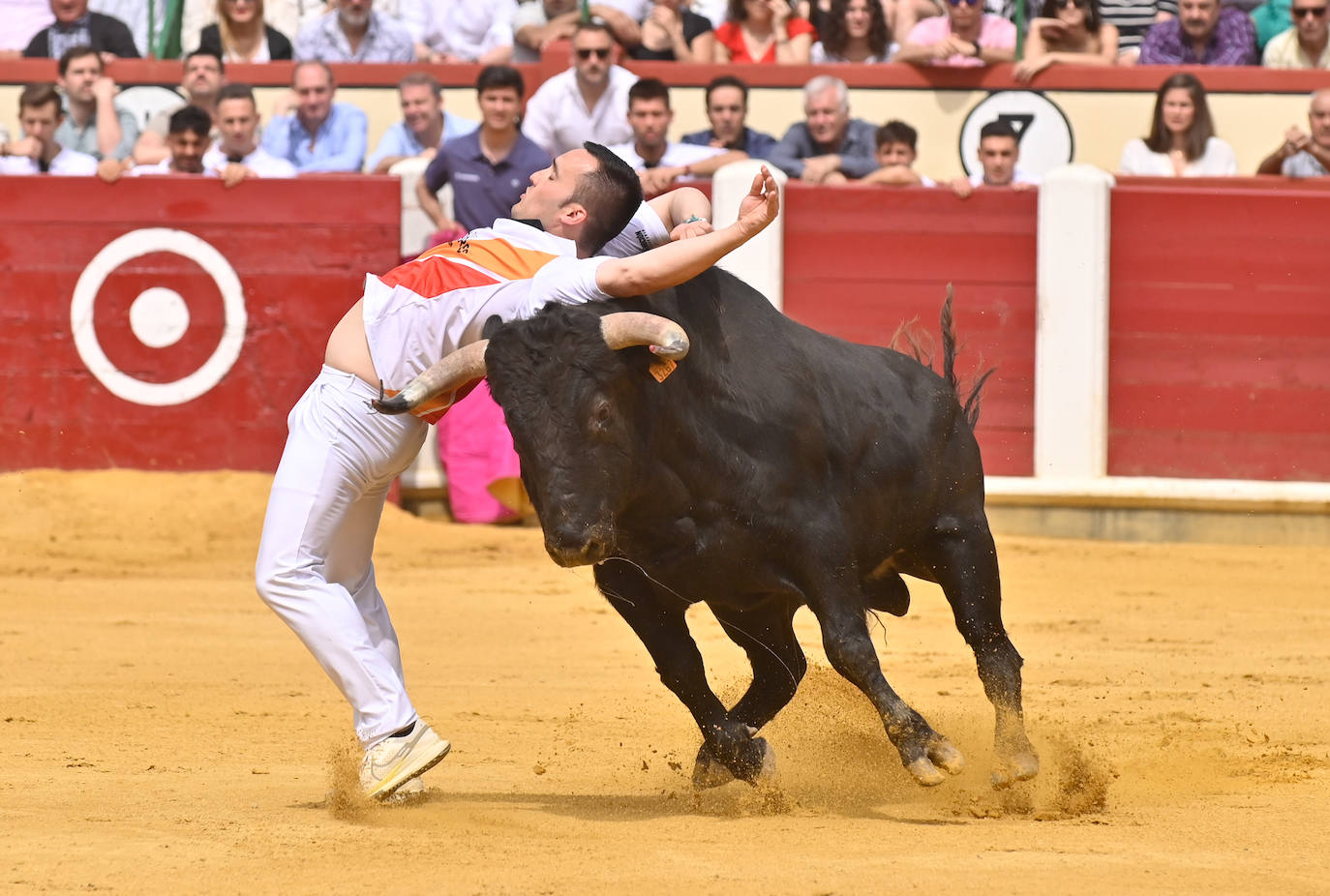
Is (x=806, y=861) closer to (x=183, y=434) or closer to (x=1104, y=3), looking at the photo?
(x=183, y=434)

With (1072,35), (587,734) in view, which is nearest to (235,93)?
(1072,35)

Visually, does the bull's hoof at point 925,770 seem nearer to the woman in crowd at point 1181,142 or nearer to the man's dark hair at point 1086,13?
the woman in crowd at point 1181,142

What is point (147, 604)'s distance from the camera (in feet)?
23.7

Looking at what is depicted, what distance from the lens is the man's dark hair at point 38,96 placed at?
9.00 metres

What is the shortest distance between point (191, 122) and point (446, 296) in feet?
16.9

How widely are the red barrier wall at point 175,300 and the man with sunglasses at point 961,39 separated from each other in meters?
2.66

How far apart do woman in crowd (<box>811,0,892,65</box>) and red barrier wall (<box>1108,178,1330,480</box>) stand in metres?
1.58

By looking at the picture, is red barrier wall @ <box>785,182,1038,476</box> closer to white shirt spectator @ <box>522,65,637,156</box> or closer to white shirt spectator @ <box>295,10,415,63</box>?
white shirt spectator @ <box>522,65,637,156</box>

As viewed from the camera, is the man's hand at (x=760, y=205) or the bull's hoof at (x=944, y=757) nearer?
the man's hand at (x=760, y=205)

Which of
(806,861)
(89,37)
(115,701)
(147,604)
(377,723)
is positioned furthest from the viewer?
(89,37)

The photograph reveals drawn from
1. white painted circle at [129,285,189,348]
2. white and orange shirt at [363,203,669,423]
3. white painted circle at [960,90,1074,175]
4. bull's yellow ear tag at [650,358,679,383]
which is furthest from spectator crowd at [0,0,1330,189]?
bull's yellow ear tag at [650,358,679,383]

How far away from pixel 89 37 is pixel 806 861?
26.4 feet

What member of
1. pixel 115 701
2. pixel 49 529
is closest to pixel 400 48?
pixel 49 529

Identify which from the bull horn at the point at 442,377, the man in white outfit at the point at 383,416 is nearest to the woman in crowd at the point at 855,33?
the man in white outfit at the point at 383,416
